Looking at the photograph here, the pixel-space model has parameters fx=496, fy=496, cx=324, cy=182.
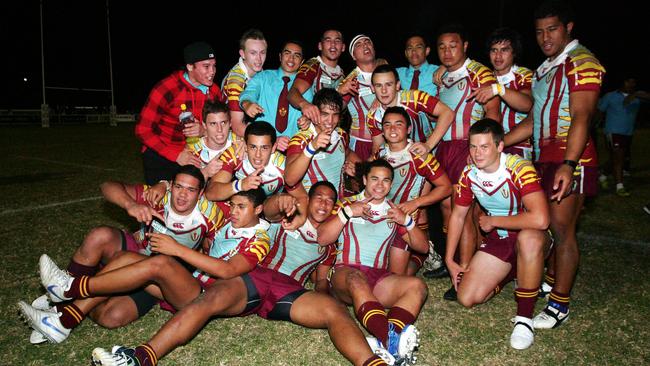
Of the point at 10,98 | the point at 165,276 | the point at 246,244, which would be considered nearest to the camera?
the point at 165,276

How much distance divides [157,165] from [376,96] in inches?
91.8

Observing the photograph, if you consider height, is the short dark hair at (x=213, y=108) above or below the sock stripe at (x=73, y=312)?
above

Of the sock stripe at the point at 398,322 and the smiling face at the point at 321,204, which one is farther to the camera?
the smiling face at the point at 321,204

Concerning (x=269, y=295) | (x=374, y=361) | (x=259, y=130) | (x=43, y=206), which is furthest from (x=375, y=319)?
(x=43, y=206)

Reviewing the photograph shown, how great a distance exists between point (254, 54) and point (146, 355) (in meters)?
3.26

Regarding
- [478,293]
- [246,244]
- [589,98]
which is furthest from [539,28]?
[246,244]

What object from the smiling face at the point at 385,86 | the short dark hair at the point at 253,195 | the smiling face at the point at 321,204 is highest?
the smiling face at the point at 385,86

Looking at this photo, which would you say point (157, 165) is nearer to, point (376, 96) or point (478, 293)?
point (376, 96)

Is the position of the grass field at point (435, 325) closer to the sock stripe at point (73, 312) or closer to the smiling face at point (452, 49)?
the sock stripe at point (73, 312)

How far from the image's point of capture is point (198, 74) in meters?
5.00

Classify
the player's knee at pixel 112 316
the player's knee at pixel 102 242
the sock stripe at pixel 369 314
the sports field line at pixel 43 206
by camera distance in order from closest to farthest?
the sock stripe at pixel 369 314, the player's knee at pixel 112 316, the player's knee at pixel 102 242, the sports field line at pixel 43 206

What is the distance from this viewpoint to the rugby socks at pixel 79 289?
3326mm

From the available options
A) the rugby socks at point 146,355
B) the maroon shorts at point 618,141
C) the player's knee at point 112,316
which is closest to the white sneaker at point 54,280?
the player's knee at point 112,316

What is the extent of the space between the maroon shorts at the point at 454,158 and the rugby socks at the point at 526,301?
1321mm
